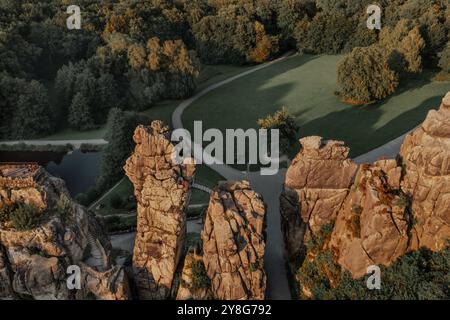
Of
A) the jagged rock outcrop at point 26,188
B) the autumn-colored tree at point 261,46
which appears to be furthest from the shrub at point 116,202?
the autumn-colored tree at point 261,46

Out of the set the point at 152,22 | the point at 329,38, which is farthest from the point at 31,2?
the point at 329,38

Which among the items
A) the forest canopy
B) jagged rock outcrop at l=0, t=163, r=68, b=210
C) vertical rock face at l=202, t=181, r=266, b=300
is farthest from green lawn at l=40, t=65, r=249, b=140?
vertical rock face at l=202, t=181, r=266, b=300

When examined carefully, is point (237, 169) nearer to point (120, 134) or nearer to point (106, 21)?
point (120, 134)

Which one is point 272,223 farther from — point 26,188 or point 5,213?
point 5,213

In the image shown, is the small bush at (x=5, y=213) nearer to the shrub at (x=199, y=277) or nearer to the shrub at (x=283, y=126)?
the shrub at (x=199, y=277)

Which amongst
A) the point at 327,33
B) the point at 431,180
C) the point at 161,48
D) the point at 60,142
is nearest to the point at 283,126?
the point at 431,180

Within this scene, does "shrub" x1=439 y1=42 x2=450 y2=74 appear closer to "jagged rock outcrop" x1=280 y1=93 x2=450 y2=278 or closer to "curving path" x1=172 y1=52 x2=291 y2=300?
"curving path" x1=172 y1=52 x2=291 y2=300
